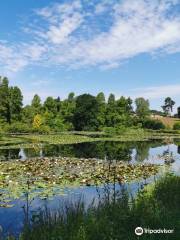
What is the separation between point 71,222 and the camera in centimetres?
729

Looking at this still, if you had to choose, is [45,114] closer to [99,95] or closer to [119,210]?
[99,95]

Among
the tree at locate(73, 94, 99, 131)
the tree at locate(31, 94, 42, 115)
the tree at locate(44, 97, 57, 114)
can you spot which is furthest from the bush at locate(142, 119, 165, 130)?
the tree at locate(31, 94, 42, 115)

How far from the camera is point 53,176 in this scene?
53.9ft

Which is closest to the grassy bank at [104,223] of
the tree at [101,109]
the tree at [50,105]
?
the tree at [101,109]

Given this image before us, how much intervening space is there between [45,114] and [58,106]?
7648 millimetres

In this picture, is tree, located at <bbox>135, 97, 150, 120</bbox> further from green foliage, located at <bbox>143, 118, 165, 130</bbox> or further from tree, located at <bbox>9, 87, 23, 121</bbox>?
tree, located at <bbox>9, 87, 23, 121</bbox>

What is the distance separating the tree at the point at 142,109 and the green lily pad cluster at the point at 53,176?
71.7 m

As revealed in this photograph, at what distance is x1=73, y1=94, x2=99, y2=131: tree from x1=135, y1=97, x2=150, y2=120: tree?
14723mm

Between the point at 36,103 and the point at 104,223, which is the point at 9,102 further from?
Answer: the point at 104,223

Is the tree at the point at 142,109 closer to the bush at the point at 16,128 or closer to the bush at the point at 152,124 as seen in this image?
the bush at the point at 152,124

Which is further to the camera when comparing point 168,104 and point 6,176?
point 168,104

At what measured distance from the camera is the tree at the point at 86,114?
82394 mm

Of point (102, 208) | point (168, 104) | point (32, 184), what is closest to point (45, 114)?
point (32, 184)

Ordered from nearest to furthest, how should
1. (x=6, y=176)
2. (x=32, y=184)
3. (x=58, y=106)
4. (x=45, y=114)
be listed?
(x=32, y=184) → (x=6, y=176) → (x=45, y=114) → (x=58, y=106)
